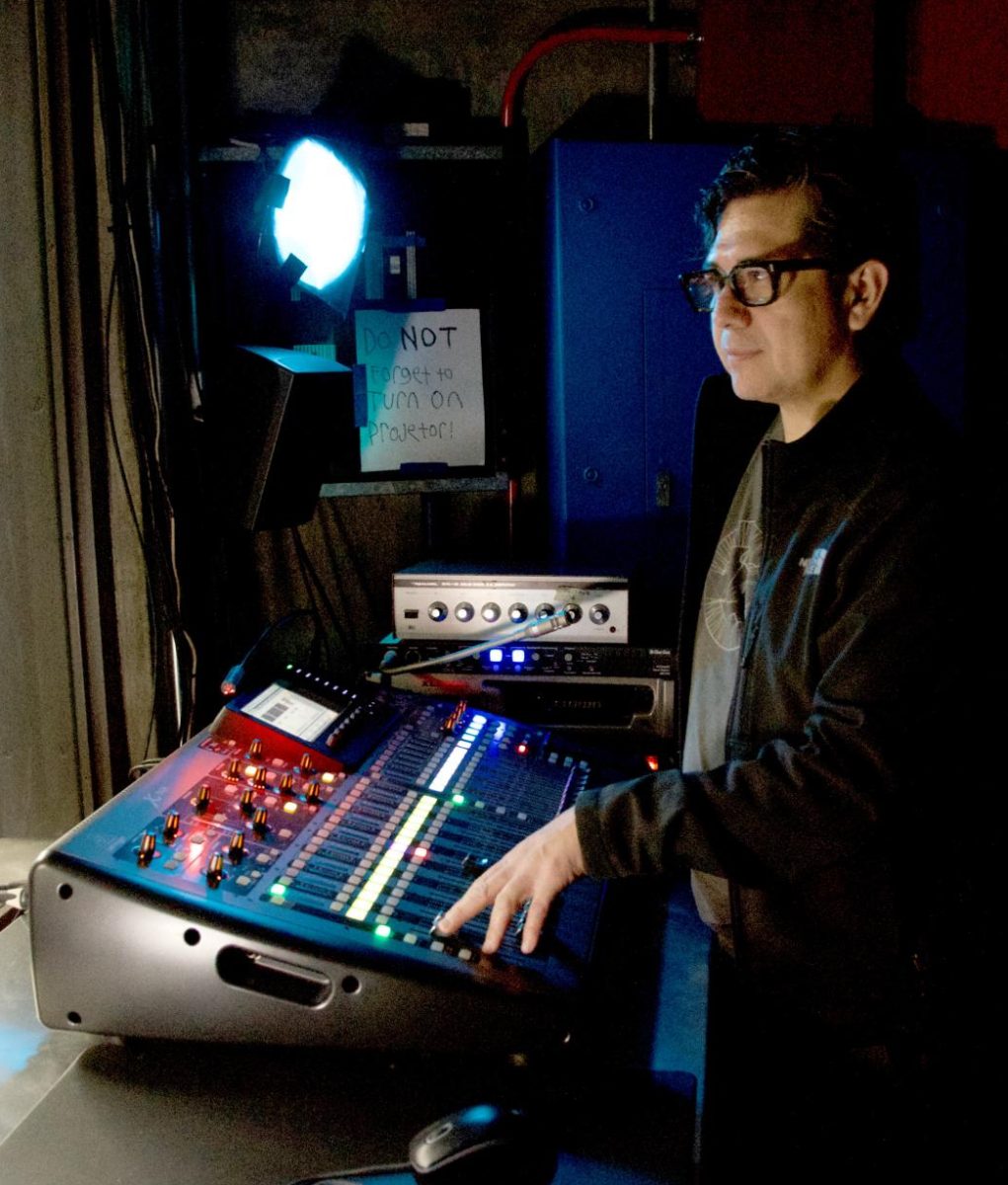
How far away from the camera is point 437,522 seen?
2.37 m

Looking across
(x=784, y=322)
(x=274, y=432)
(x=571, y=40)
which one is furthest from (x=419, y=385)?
(x=784, y=322)

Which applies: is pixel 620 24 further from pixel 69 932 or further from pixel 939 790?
pixel 69 932

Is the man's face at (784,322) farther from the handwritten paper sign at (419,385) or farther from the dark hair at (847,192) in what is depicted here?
the handwritten paper sign at (419,385)

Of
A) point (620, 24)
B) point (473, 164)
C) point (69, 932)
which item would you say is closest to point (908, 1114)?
point (69, 932)

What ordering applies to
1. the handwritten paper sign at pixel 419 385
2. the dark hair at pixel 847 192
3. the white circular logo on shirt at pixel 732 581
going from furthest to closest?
the handwritten paper sign at pixel 419 385
the white circular logo on shirt at pixel 732 581
the dark hair at pixel 847 192

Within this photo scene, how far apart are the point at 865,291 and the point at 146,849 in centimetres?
96

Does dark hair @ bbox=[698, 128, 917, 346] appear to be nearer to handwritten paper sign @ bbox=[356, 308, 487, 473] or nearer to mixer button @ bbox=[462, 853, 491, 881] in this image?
mixer button @ bbox=[462, 853, 491, 881]

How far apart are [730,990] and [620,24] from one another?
2.06 meters

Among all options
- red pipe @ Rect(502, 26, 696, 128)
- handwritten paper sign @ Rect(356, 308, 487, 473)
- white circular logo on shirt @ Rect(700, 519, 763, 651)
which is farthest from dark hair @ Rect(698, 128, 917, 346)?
red pipe @ Rect(502, 26, 696, 128)

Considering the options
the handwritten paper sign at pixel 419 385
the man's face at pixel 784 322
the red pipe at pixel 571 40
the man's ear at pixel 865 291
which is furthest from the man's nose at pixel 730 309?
the red pipe at pixel 571 40

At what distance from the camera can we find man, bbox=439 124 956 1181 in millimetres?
956

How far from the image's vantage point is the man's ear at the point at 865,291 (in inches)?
46.8

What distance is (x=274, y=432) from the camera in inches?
64.4

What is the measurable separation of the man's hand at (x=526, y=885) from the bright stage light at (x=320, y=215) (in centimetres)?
124
